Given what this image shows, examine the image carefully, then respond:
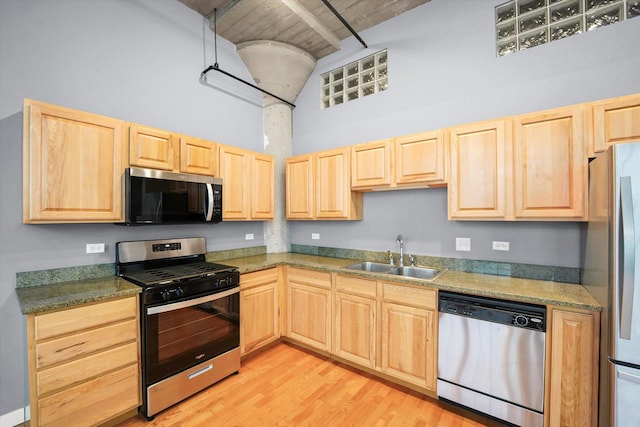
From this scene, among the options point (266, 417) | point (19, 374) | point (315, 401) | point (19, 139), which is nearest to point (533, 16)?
point (315, 401)

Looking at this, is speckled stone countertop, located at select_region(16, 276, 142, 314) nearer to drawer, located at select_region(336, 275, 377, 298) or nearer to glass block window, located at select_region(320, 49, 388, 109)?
drawer, located at select_region(336, 275, 377, 298)

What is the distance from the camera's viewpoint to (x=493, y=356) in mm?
1896

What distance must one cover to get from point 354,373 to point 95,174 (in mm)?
2830

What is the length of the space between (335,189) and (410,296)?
142 centimetres

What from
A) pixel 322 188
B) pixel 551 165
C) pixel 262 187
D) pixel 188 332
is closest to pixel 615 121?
pixel 551 165

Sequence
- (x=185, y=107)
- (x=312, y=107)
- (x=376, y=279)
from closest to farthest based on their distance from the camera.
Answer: (x=376, y=279) < (x=185, y=107) < (x=312, y=107)

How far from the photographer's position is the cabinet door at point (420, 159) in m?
2.40

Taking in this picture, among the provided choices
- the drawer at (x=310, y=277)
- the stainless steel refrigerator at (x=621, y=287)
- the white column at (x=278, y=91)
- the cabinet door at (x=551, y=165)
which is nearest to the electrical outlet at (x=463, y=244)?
the cabinet door at (x=551, y=165)

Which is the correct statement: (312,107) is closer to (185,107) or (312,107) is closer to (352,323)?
(185,107)

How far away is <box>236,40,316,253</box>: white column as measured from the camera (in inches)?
136

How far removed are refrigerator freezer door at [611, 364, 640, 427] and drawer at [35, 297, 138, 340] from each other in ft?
9.68

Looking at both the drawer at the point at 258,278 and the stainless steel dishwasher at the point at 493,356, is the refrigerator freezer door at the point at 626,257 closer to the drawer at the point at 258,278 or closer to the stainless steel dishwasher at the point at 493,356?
the stainless steel dishwasher at the point at 493,356

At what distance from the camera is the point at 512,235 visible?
2.34 meters

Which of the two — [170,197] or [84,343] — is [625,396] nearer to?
[84,343]
